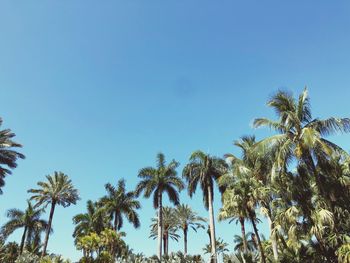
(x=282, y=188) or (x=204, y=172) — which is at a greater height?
(x=204, y=172)

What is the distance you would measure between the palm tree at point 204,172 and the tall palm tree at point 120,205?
429 inches

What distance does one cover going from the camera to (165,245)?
1893 inches

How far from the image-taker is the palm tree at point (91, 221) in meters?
42.9

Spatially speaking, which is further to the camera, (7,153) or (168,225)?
(168,225)

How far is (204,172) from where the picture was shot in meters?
34.3

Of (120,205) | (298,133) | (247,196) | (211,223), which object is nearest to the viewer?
(298,133)

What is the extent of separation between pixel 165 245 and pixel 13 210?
926 inches

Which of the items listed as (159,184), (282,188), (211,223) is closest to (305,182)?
(282,188)

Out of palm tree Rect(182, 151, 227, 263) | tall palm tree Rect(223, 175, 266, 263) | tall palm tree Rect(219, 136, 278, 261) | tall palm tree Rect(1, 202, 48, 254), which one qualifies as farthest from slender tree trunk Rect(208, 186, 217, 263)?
tall palm tree Rect(1, 202, 48, 254)

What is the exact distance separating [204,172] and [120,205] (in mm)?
14870

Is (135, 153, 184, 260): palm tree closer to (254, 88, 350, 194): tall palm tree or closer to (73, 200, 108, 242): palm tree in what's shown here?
(73, 200, 108, 242): palm tree

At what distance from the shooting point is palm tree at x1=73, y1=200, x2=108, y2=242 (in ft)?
141

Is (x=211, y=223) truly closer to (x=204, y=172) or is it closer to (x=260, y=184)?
(x=204, y=172)

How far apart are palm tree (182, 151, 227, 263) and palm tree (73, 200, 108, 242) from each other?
14.6 meters
